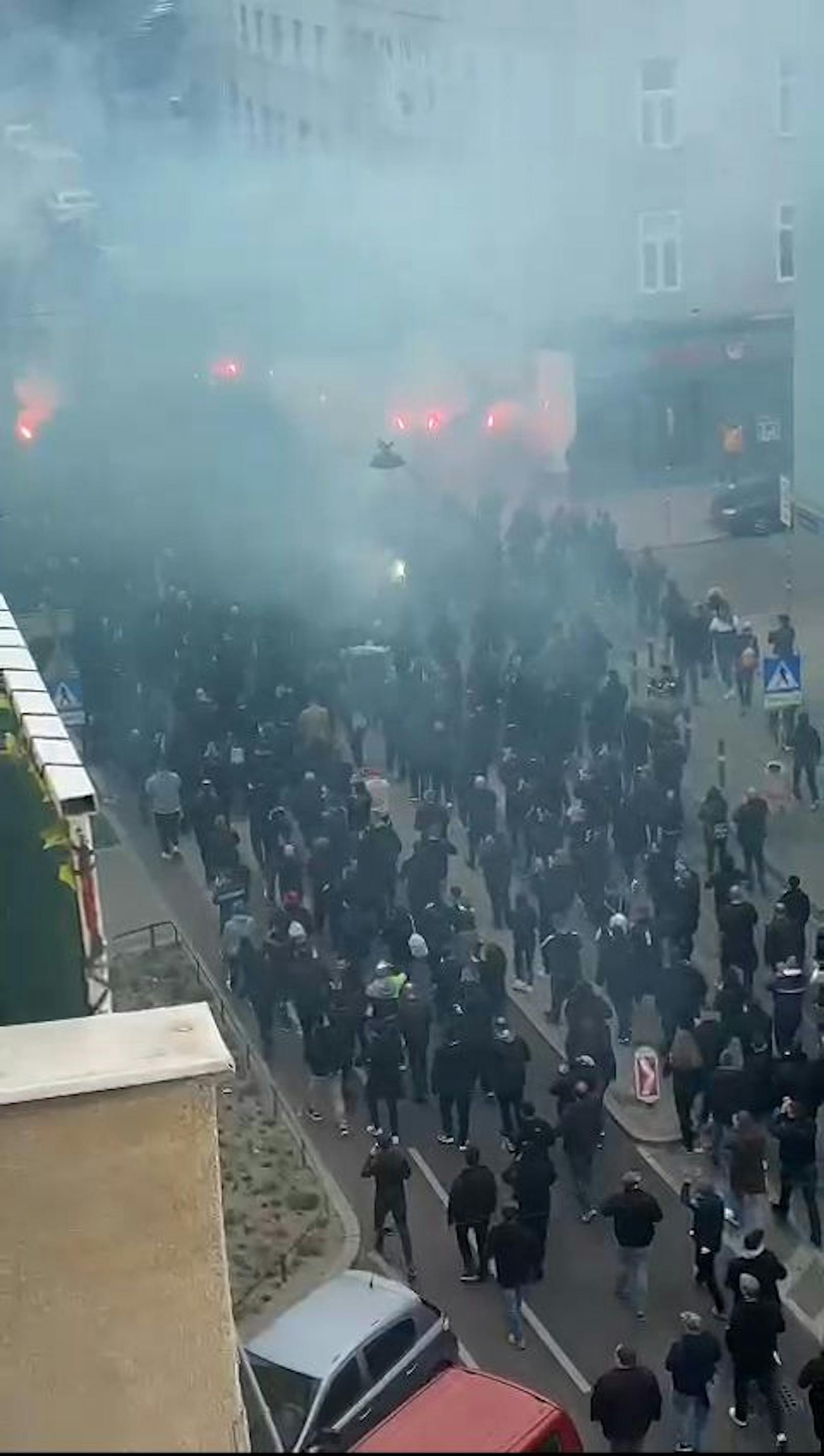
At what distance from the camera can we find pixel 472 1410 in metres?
6.22

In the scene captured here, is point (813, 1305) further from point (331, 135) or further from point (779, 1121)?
point (331, 135)

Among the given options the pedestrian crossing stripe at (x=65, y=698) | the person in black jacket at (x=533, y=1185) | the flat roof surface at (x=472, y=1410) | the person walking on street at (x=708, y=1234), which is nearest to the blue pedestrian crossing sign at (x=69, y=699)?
the pedestrian crossing stripe at (x=65, y=698)

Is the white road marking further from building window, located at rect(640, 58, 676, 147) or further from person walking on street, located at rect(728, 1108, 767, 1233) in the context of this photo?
building window, located at rect(640, 58, 676, 147)

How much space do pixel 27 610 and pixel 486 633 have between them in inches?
160

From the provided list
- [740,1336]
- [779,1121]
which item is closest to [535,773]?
[779,1121]

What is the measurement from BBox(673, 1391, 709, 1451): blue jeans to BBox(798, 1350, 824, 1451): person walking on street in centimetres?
34

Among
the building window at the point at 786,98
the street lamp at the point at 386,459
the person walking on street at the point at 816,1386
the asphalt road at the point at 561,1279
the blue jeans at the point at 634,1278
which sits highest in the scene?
the building window at the point at 786,98

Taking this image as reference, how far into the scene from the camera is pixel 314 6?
820 inches

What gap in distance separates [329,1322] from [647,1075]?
2348 millimetres

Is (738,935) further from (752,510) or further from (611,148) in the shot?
(611,148)

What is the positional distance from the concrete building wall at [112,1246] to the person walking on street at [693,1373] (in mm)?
2273

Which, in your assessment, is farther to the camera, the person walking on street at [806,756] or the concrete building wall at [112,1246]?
the person walking on street at [806,756]

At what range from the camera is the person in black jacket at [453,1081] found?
870 cm

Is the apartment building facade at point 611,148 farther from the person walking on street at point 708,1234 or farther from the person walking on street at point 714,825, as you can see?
the person walking on street at point 708,1234
